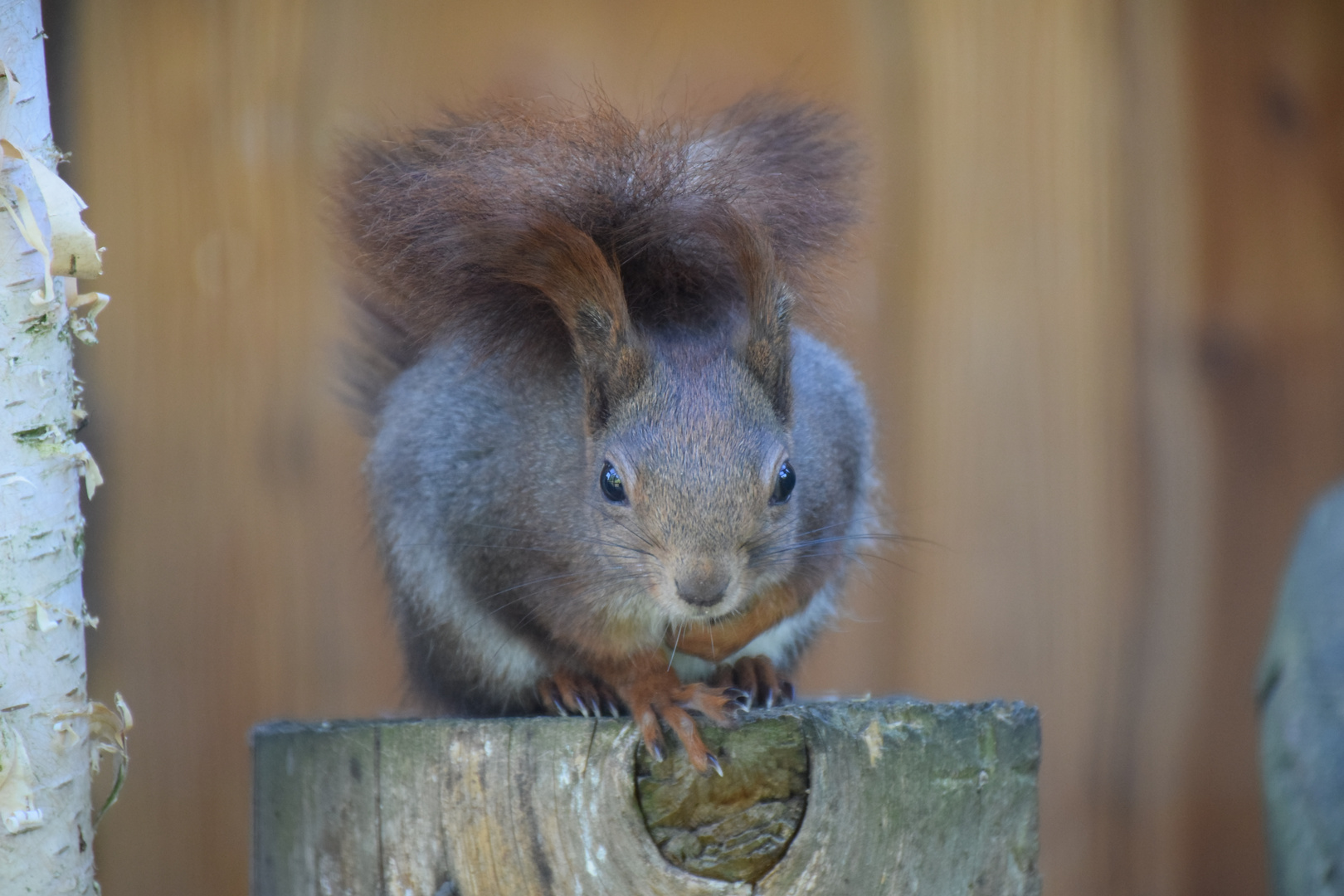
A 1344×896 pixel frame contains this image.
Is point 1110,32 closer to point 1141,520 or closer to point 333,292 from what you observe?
point 1141,520

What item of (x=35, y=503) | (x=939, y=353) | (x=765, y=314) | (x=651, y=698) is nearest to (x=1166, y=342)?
(x=939, y=353)

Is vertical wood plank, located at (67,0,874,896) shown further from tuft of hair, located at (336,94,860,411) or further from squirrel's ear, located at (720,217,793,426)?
squirrel's ear, located at (720,217,793,426)

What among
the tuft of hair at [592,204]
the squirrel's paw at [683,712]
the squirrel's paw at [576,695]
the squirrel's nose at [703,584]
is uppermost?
the tuft of hair at [592,204]

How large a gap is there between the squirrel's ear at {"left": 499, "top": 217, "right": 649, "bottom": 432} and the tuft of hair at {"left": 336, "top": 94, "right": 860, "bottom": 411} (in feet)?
0.04

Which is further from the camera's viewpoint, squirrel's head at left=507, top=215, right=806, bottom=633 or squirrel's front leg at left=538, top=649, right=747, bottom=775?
squirrel's head at left=507, top=215, right=806, bottom=633

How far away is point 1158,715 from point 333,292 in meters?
1.40

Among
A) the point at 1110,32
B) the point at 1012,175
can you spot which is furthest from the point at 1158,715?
the point at 1110,32

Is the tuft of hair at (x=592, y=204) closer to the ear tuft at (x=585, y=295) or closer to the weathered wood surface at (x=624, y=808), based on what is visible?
the ear tuft at (x=585, y=295)

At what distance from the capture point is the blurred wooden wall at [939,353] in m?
2.02

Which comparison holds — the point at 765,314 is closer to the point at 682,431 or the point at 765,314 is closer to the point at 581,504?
the point at 682,431

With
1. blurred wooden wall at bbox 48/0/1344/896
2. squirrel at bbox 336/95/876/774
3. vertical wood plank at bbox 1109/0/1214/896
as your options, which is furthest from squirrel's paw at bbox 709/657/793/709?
vertical wood plank at bbox 1109/0/1214/896

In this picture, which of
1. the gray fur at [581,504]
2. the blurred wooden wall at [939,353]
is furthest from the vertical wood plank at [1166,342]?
the gray fur at [581,504]

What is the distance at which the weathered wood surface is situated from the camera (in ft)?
3.66

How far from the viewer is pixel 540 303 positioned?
1.45m
